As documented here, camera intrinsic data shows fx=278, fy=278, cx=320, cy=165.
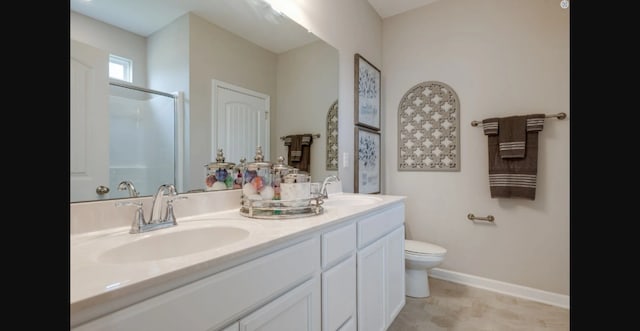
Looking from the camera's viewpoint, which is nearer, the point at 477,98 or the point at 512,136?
the point at 512,136

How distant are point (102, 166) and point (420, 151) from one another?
239 centimetres

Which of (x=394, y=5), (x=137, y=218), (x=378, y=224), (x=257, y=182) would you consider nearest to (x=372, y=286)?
(x=378, y=224)

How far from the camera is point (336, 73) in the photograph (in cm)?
211

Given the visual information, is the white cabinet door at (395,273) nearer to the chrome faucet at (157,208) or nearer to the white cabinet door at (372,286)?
the white cabinet door at (372,286)

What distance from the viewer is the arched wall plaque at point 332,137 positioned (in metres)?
2.05

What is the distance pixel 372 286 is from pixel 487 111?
1.78 m

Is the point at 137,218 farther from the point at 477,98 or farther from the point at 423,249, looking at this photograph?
the point at 477,98

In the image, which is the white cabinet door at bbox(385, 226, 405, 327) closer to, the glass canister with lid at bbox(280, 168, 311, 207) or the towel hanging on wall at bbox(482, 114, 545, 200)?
the glass canister with lid at bbox(280, 168, 311, 207)

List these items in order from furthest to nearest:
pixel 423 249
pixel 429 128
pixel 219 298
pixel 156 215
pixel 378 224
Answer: pixel 429 128
pixel 423 249
pixel 378 224
pixel 156 215
pixel 219 298

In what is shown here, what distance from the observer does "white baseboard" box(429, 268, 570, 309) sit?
2086 mm

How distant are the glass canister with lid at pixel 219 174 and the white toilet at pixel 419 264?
1.49 m

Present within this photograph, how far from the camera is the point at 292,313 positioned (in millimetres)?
931

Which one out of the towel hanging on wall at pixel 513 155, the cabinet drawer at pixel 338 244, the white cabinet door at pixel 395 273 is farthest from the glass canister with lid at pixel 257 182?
the towel hanging on wall at pixel 513 155
